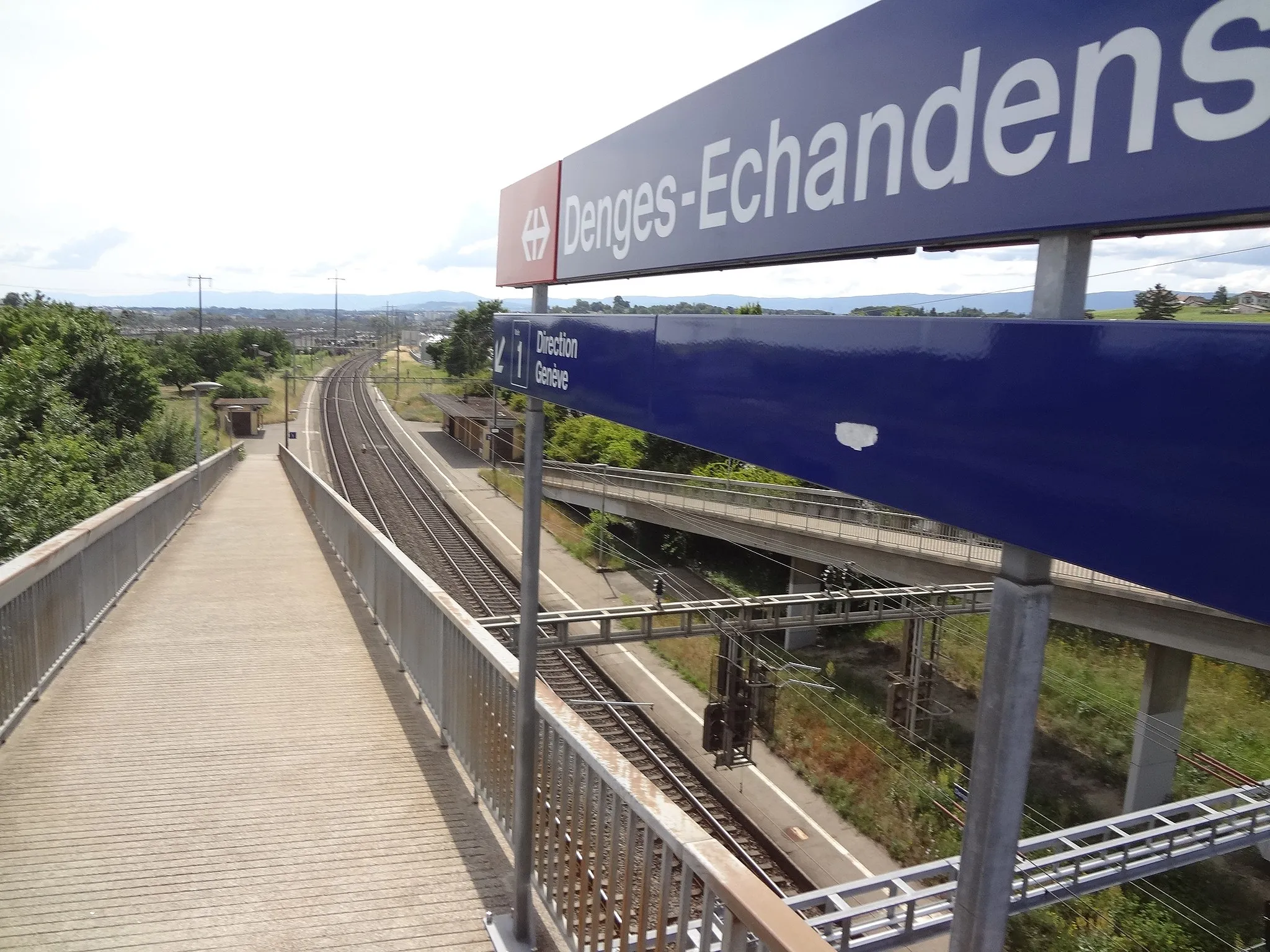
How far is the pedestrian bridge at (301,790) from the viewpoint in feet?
11.0

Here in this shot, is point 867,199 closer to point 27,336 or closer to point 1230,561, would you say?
point 1230,561

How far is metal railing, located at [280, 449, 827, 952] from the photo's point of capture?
231 cm

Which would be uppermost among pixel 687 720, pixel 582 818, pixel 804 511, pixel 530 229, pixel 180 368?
pixel 530 229

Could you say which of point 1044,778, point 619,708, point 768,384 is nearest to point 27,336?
point 619,708

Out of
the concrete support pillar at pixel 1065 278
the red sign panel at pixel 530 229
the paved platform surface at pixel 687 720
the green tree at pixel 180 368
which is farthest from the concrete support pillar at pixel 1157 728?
the green tree at pixel 180 368

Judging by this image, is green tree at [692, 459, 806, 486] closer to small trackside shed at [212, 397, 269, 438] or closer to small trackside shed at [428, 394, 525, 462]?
small trackside shed at [428, 394, 525, 462]

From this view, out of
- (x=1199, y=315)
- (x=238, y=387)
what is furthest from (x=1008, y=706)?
(x=238, y=387)

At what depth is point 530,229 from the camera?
3656 millimetres

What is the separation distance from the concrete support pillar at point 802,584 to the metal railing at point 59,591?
18549 mm

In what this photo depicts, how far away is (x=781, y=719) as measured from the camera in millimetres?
19703

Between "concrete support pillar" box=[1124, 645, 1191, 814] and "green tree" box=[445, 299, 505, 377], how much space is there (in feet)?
187

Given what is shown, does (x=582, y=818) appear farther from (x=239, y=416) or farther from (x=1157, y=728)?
(x=239, y=416)

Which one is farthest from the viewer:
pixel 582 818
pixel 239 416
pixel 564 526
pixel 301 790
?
pixel 239 416

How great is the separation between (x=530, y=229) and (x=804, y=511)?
23.1 meters
